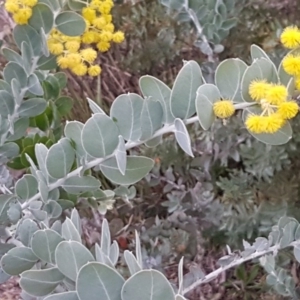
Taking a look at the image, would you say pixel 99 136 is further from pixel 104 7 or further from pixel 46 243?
pixel 104 7

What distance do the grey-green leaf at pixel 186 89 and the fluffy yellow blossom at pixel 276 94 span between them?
0.09 m

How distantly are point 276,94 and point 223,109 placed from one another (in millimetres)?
62

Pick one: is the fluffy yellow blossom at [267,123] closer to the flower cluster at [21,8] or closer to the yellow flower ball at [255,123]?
the yellow flower ball at [255,123]

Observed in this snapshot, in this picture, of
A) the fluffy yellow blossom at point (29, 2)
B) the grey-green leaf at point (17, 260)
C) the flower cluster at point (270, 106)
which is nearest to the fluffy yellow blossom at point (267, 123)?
the flower cluster at point (270, 106)

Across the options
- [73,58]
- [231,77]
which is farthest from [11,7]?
[231,77]

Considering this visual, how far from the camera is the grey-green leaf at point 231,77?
0.58 m

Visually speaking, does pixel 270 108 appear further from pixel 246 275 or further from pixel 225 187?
pixel 246 275

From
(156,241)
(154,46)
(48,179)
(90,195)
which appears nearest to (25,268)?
(48,179)

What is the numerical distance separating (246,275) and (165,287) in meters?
0.89

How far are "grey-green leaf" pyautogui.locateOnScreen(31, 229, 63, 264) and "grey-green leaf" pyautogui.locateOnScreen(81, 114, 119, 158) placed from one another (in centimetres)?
11

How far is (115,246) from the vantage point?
0.58 metres

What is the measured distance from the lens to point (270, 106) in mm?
549

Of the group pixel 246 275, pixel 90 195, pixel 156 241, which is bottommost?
pixel 246 275

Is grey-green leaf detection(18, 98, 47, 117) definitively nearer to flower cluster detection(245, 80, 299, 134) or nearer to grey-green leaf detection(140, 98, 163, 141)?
grey-green leaf detection(140, 98, 163, 141)
